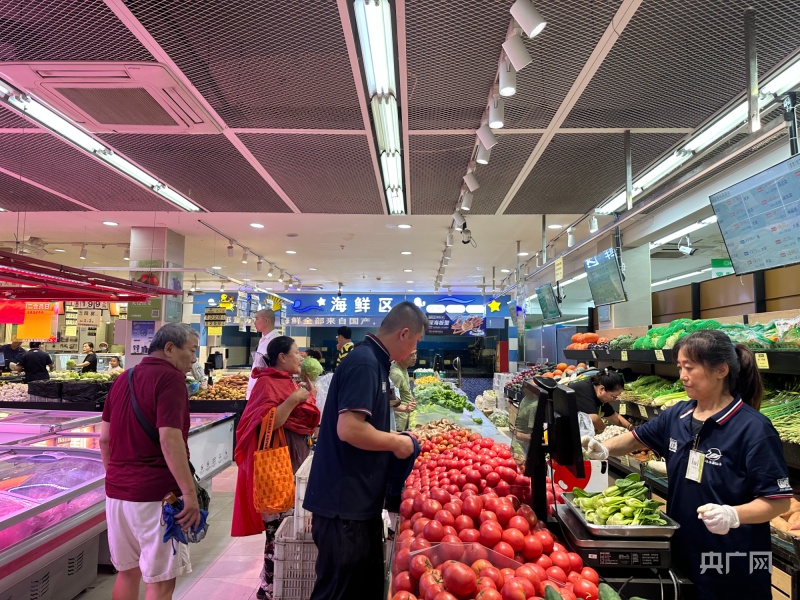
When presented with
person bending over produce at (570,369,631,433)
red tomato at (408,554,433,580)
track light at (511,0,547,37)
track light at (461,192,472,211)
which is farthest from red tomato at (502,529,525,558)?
track light at (461,192,472,211)

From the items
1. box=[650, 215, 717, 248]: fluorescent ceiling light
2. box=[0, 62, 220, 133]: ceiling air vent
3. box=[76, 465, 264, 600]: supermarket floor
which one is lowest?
box=[76, 465, 264, 600]: supermarket floor

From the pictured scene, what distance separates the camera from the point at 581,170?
5.36 metres

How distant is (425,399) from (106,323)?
18227mm

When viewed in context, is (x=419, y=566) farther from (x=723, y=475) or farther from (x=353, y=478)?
(x=723, y=475)

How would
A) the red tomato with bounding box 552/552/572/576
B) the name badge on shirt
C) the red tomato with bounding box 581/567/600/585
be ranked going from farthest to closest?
1. the name badge on shirt
2. the red tomato with bounding box 552/552/572/576
3. the red tomato with bounding box 581/567/600/585

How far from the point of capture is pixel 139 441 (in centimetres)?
289

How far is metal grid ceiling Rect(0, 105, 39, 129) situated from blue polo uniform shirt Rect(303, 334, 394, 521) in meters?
3.80

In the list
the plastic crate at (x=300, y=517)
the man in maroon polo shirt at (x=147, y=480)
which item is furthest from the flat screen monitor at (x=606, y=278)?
the man in maroon polo shirt at (x=147, y=480)

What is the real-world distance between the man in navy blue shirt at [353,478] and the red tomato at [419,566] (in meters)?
0.62

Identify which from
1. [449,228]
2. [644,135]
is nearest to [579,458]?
[644,135]

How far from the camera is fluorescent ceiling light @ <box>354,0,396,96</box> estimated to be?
270cm

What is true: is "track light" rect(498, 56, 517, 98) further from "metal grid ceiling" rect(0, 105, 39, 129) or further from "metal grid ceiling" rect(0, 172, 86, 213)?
"metal grid ceiling" rect(0, 172, 86, 213)

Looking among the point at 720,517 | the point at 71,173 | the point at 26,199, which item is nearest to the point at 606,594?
the point at 720,517

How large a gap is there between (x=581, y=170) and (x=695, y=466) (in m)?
3.76
